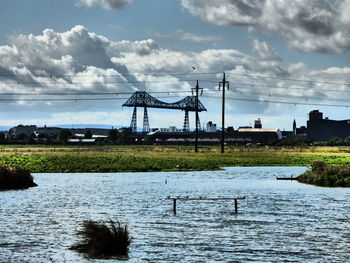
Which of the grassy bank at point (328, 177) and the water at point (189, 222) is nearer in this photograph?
the water at point (189, 222)

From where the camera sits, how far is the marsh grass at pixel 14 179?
55.2 meters

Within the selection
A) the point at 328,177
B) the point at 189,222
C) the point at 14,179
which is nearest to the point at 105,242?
the point at 189,222

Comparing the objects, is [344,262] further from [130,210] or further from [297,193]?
[297,193]

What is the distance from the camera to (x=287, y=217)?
3603 cm

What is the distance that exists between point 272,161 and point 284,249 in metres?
79.8

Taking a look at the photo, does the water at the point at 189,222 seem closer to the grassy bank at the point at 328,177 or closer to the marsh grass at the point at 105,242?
the marsh grass at the point at 105,242

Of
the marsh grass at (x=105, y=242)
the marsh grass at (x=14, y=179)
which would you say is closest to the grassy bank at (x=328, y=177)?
the marsh grass at (x=14, y=179)

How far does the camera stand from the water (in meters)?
25.3

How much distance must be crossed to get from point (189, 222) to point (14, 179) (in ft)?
87.2

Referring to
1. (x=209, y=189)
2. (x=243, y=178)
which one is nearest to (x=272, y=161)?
(x=243, y=178)

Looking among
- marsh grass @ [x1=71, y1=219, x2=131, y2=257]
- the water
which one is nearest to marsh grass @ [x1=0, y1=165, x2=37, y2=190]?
the water

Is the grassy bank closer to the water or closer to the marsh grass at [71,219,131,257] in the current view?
the water

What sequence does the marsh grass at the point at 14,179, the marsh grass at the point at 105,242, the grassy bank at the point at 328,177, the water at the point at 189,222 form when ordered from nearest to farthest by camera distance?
the marsh grass at the point at 105,242, the water at the point at 189,222, the marsh grass at the point at 14,179, the grassy bank at the point at 328,177

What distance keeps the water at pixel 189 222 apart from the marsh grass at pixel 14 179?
246 centimetres
